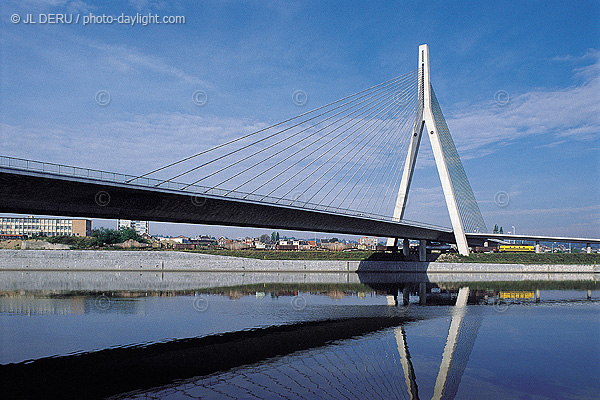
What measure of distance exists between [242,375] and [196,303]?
17.1m

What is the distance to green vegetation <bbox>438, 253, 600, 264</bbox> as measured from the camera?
6639cm

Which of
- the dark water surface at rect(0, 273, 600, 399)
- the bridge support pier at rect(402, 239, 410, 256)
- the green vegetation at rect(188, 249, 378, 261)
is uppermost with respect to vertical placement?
the bridge support pier at rect(402, 239, 410, 256)

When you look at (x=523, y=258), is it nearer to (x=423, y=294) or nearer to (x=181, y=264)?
(x=423, y=294)

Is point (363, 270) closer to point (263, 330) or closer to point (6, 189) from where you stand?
point (263, 330)

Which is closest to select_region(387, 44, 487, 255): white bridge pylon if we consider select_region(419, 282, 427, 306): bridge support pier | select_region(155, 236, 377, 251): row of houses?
select_region(419, 282, 427, 306): bridge support pier

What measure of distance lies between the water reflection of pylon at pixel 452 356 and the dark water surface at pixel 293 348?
7cm

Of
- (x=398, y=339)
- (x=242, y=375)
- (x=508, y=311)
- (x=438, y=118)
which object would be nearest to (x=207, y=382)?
(x=242, y=375)

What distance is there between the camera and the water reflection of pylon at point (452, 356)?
45.8ft

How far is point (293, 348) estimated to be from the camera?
751 inches

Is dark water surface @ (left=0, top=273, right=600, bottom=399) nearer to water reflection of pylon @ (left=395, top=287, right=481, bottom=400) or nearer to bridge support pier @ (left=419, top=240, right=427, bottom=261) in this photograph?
water reflection of pylon @ (left=395, top=287, right=481, bottom=400)

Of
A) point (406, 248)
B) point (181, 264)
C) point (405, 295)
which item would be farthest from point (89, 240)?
point (405, 295)

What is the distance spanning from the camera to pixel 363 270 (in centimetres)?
6719

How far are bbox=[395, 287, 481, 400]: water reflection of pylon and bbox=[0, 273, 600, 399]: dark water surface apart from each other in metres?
0.07

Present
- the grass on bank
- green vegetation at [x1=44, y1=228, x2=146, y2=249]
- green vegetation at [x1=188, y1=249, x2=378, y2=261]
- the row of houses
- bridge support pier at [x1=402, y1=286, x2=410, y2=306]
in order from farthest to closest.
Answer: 1. the row of houses
2. green vegetation at [x1=44, y1=228, x2=146, y2=249]
3. green vegetation at [x1=188, y1=249, x2=378, y2=261]
4. the grass on bank
5. bridge support pier at [x1=402, y1=286, x2=410, y2=306]
